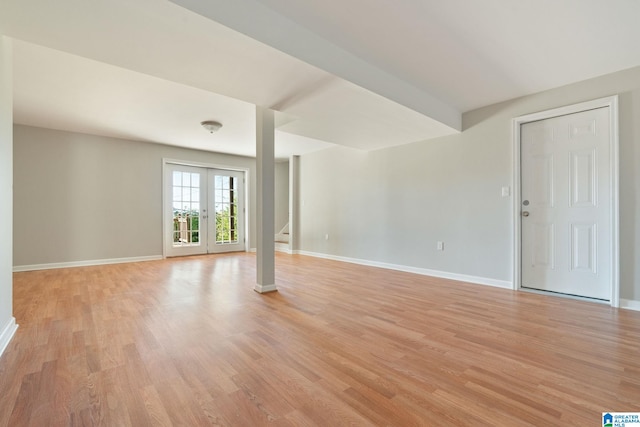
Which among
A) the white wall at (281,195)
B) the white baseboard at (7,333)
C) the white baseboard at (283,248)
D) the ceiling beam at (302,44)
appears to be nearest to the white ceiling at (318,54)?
the ceiling beam at (302,44)

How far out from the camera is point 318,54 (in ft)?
7.26

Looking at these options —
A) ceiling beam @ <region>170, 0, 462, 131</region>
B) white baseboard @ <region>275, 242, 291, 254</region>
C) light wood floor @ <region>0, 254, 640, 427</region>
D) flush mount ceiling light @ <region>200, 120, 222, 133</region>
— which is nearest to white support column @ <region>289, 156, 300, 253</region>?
white baseboard @ <region>275, 242, 291, 254</region>

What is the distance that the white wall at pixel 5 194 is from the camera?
1966 millimetres

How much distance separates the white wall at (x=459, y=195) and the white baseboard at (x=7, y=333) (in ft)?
14.6

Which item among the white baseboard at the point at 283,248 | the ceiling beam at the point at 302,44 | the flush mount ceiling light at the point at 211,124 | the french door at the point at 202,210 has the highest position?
the flush mount ceiling light at the point at 211,124

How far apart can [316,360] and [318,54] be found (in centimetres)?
223

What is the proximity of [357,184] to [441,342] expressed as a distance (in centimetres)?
378

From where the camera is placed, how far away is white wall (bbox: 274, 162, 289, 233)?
8545 mm

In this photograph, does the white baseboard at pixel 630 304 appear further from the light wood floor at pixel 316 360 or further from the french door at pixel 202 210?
the french door at pixel 202 210

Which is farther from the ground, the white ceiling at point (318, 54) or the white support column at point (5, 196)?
the white ceiling at point (318, 54)

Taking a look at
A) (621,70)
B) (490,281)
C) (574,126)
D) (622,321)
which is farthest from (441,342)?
(621,70)

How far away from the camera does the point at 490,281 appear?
145 inches

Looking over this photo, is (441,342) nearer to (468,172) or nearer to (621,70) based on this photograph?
(468,172)

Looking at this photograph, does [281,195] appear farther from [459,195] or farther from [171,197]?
[459,195]
